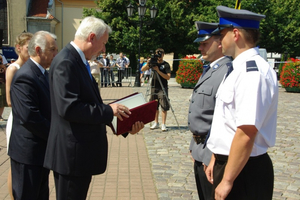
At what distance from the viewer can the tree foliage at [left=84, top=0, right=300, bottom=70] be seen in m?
34.2

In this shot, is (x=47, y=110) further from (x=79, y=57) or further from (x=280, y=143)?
(x=280, y=143)

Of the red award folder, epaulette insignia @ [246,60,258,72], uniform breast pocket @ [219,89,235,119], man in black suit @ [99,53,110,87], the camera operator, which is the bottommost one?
man in black suit @ [99,53,110,87]

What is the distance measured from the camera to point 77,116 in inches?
95.3

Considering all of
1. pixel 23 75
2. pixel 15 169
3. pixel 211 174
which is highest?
pixel 23 75

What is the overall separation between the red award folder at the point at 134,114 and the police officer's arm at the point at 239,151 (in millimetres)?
917

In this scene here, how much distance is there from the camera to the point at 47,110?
310 cm

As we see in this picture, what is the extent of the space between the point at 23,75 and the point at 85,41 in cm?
78

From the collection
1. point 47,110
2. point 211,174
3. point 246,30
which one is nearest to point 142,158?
point 47,110

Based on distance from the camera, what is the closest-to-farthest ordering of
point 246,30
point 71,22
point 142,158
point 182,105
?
point 246,30
point 142,158
point 182,105
point 71,22

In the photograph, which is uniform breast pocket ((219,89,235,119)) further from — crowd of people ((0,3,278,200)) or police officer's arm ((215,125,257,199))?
police officer's arm ((215,125,257,199))

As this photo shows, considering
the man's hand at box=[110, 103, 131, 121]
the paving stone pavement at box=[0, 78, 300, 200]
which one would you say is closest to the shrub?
the paving stone pavement at box=[0, 78, 300, 200]

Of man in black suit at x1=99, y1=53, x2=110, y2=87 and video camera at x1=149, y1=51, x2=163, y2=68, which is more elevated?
video camera at x1=149, y1=51, x2=163, y2=68

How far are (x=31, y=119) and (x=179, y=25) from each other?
3390cm

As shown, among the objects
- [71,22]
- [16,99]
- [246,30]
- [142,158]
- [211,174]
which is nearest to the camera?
[246,30]
